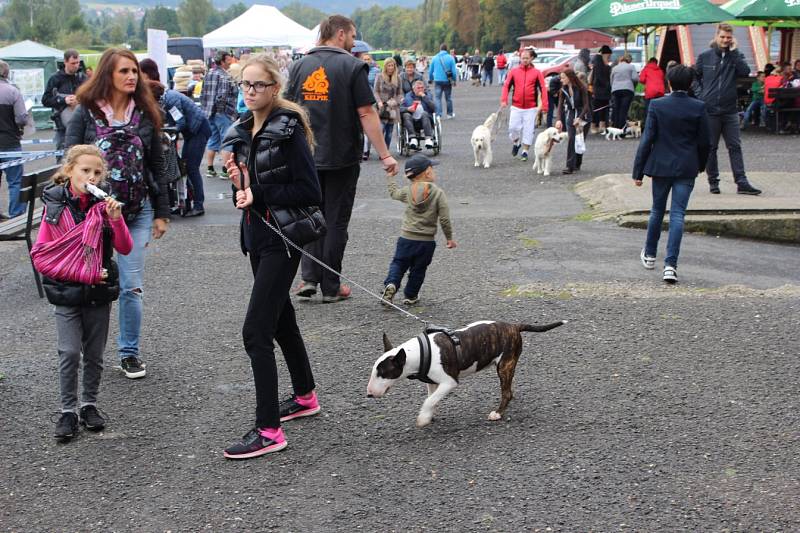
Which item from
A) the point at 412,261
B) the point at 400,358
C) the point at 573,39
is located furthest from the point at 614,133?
the point at 573,39

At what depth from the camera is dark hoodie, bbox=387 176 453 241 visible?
7.32 m

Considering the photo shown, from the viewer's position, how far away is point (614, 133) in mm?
20875

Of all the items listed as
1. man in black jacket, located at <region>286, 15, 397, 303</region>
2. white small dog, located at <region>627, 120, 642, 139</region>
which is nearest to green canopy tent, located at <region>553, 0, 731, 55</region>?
white small dog, located at <region>627, 120, 642, 139</region>

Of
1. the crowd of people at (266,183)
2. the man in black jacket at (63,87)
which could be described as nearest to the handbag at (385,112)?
the crowd of people at (266,183)

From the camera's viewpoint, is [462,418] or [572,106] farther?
[572,106]

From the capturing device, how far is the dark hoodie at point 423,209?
7324mm

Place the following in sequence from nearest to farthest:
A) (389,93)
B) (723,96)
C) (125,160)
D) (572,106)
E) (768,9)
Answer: (125,160) → (723,96) → (572,106) → (389,93) → (768,9)

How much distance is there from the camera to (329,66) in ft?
24.2

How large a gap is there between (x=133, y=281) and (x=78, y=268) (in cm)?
86

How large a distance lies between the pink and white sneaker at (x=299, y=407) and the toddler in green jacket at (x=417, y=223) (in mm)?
2212

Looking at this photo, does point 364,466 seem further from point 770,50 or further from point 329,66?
point 770,50

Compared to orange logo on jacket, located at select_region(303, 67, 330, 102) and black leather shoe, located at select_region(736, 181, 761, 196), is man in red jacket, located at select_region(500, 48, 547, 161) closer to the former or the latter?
black leather shoe, located at select_region(736, 181, 761, 196)

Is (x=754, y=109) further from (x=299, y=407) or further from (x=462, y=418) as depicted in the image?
(x=299, y=407)

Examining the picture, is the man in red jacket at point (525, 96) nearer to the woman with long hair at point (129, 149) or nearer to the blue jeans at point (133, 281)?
the woman with long hair at point (129, 149)
